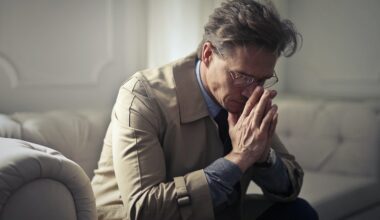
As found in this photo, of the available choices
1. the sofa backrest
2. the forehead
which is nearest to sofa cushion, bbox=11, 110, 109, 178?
the forehead

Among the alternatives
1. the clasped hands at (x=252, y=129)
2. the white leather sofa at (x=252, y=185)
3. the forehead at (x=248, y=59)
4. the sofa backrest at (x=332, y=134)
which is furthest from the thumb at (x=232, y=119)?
the sofa backrest at (x=332, y=134)

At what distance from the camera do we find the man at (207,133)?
1.01 meters

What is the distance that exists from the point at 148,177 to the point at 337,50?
Answer: 140 centimetres

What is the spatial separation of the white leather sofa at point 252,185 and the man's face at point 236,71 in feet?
1.31

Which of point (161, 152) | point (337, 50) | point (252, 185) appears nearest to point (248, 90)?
point (161, 152)

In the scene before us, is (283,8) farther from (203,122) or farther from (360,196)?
(203,122)

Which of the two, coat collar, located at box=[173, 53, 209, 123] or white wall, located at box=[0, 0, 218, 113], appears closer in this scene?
coat collar, located at box=[173, 53, 209, 123]

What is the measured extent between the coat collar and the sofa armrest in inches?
13.1

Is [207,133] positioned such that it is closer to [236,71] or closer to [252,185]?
[236,71]

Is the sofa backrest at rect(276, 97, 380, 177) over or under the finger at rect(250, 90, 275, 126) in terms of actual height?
under

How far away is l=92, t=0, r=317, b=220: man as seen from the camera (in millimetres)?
1009

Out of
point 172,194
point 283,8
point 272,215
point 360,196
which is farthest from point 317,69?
point 172,194

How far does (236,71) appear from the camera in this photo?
109 cm

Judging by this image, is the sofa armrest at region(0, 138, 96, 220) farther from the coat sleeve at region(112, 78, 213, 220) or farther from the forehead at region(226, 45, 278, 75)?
the forehead at region(226, 45, 278, 75)
